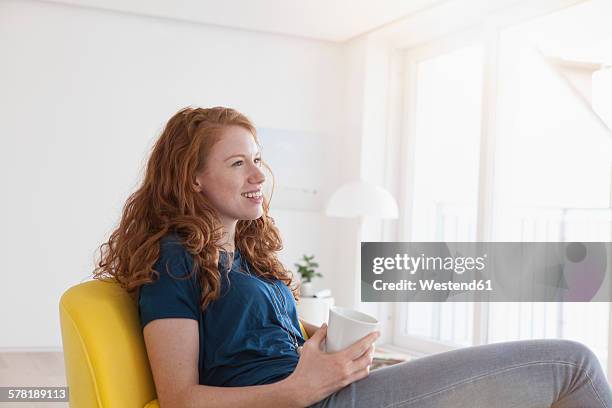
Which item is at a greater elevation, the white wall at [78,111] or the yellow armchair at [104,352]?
the white wall at [78,111]

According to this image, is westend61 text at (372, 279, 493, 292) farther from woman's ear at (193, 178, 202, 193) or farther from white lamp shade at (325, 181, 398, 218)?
woman's ear at (193, 178, 202, 193)

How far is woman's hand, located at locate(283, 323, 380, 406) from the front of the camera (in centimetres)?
145

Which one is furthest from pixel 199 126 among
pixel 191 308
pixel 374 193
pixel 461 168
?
pixel 461 168

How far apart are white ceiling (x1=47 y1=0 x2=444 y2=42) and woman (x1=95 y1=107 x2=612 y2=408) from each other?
3.14 metres

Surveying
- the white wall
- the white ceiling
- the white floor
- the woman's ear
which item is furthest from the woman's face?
the white wall

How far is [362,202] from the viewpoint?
14.5 feet

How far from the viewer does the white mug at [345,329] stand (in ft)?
4.74

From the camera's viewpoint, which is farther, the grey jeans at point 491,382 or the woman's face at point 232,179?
the woman's face at point 232,179

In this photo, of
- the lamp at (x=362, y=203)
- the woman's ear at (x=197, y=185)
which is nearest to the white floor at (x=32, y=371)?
the lamp at (x=362, y=203)

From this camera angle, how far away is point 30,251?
4969mm

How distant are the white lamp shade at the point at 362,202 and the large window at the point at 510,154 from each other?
64cm

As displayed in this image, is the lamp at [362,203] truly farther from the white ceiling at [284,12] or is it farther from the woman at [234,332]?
the woman at [234,332]

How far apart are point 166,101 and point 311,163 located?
1.17m

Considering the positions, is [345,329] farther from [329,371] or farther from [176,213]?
[176,213]
